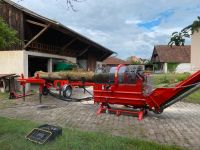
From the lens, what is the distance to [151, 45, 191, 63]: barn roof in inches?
2120

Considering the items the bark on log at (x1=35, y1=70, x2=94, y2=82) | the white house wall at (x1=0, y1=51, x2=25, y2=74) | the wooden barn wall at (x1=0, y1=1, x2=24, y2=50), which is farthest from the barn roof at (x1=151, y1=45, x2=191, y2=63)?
the bark on log at (x1=35, y1=70, x2=94, y2=82)

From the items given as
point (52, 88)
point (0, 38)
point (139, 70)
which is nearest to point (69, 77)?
point (52, 88)

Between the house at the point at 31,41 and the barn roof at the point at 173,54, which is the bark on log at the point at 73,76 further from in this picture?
the barn roof at the point at 173,54

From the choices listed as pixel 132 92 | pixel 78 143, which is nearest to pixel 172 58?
pixel 132 92

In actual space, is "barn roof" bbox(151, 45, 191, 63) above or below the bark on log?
above

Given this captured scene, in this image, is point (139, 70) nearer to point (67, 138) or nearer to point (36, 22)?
point (67, 138)

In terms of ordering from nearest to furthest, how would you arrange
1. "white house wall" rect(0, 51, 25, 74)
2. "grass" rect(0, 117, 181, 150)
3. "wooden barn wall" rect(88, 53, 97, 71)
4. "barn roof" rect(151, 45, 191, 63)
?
"grass" rect(0, 117, 181, 150) → "white house wall" rect(0, 51, 25, 74) → "wooden barn wall" rect(88, 53, 97, 71) → "barn roof" rect(151, 45, 191, 63)

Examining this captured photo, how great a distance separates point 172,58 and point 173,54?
3.49 ft

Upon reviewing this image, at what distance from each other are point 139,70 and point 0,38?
174 inches

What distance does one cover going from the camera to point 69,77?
1344 centimetres

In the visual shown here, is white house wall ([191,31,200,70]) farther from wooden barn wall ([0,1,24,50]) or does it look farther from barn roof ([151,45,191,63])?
barn roof ([151,45,191,63])

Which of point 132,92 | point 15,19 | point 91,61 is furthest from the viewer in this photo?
point 91,61

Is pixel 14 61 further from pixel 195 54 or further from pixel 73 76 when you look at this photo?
pixel 195 54

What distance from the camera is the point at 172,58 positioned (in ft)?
178
